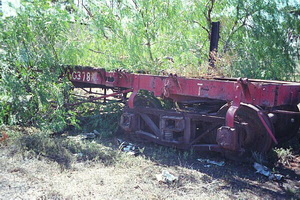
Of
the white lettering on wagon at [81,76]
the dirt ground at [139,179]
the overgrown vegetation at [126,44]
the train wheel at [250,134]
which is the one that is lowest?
the dirt ground at [139,179]

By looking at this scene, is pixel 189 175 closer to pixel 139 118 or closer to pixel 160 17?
pixel 139 118

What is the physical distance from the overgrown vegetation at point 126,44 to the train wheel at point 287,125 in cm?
204

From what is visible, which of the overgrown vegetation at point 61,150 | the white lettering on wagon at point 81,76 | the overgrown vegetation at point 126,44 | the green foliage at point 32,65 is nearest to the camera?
the overgrown vegetation at point 61,150

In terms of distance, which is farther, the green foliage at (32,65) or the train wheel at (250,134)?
the green foliage at (32,65)

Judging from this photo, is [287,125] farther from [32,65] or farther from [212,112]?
[32,65]

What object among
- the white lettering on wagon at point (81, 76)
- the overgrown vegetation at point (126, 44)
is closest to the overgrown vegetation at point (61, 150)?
the overgrown vegetation at point (126, 44)

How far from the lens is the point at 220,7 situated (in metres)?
9.00

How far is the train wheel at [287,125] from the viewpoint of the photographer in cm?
583

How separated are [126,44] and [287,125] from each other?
13.0ft

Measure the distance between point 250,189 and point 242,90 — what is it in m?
1.37

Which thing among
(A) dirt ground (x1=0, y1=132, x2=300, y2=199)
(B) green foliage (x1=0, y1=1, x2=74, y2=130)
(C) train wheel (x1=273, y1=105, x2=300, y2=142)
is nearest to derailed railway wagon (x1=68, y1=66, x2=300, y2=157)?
(C) train wheel (x1=273, y1=105, x2=300, y2=142)

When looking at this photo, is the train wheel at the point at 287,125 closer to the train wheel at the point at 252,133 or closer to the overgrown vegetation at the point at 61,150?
the train wheel at the point at 252,133

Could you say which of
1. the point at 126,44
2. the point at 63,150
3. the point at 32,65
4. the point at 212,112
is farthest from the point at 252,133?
the point at 32,65

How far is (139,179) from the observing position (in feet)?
14.5
